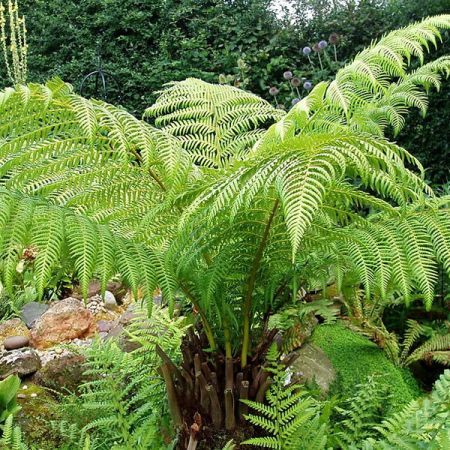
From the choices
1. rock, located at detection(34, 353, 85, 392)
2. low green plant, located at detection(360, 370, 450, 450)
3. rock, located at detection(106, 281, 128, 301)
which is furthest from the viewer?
rock, located at detection(106, 281, 128, 301)

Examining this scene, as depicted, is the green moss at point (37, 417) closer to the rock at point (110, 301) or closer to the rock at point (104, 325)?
the rock at point (104, 325)

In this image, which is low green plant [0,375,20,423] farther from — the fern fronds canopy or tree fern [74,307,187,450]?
the fern fronds canopy

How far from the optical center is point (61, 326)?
3.58 meters

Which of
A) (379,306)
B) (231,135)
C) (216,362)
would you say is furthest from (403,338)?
(216,362)

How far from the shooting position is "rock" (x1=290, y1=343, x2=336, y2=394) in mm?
2510

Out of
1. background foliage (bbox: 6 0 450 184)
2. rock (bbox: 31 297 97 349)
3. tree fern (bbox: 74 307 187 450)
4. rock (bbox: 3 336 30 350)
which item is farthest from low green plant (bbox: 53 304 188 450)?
background foliage (bbox: 6 0 450 184)

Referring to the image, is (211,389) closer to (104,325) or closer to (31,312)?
(104,325)

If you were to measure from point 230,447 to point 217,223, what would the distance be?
0.56 metres

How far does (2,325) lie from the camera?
3727 millimetres

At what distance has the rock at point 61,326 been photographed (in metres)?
3.55

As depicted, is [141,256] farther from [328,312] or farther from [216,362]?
[328,312]

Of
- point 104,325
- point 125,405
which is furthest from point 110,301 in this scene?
point 125,405

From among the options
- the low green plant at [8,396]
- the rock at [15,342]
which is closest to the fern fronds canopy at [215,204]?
the low green plant at [8,396]

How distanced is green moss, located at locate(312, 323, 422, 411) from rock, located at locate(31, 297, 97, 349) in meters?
1.49
